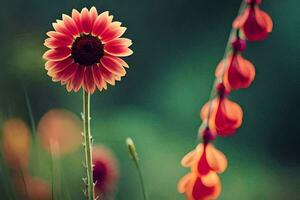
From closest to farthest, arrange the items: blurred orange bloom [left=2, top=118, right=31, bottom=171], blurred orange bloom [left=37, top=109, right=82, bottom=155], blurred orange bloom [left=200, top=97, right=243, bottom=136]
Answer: blurred orange bloom [left=200, top=97, right=243, bottom=136], blurred orange bloom [left=2, top=118, right=31, bottom=171], blurred orange bloom [left=37, top=109, right=82, bottom=155]

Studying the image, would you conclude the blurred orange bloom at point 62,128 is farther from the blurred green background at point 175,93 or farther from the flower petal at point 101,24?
the flower petal at point 101,24

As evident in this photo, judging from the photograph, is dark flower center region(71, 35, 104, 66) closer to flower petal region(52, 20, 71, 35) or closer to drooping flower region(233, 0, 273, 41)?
flower petal region(52, 20, 71, 35)

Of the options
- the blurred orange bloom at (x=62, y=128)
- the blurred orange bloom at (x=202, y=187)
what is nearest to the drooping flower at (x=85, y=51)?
the blurred orange bloom at (x=202, y=187)

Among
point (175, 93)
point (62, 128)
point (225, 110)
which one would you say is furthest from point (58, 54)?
point (175, 93)

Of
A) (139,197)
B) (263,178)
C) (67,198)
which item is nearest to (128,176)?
(139,197)

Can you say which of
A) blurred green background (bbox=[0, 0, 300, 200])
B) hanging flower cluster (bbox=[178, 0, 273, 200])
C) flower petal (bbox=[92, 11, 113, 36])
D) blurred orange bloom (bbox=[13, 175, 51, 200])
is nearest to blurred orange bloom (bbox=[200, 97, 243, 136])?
hanging flower cluster (bbox=[178, 0, 273, 200])

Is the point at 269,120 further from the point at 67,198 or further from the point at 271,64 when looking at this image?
the point at 67,198

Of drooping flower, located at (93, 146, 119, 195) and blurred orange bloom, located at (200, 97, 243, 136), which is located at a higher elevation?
blurred orange bloom, located at (200, 97, 243, 136)
